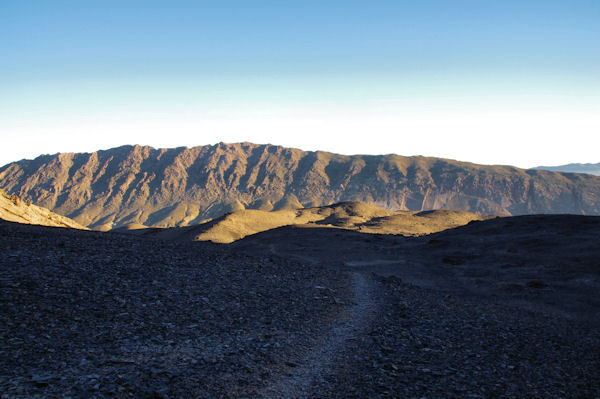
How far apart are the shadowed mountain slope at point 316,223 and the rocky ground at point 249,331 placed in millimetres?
46495

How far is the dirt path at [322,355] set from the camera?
8.30 m

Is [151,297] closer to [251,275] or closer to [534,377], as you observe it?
[251,275]

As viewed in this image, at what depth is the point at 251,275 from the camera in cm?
1898

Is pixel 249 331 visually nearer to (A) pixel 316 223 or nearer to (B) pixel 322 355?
(B) pixel 322 355

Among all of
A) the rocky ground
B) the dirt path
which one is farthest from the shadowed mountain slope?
the dirt path

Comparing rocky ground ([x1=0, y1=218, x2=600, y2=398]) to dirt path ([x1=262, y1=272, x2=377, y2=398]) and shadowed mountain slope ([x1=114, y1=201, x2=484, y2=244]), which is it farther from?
shadowed mountain slope ([x1=114, y1=201, x2=484, y2=244])

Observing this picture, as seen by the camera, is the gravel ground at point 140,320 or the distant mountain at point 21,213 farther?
the distant mountain at point 21,213

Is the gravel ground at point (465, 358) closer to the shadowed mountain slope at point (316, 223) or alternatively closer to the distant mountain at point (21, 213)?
the distant mountain at point (21, 213)

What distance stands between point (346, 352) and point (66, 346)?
22.2 ft

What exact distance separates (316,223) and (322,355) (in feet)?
267

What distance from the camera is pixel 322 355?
34.6 ft

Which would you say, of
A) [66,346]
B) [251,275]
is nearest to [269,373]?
[66,346]

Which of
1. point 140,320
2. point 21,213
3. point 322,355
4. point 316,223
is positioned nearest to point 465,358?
point 322,355

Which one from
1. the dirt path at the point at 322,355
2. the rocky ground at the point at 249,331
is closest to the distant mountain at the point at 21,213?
the rocky ground at the point at 249,331
